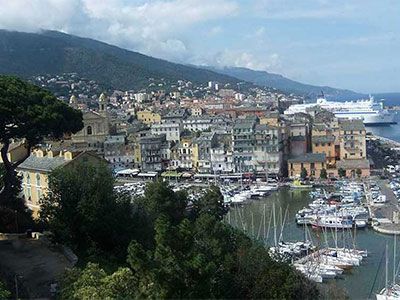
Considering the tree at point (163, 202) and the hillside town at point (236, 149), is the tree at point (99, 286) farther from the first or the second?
the hillside town at point (236, 149)

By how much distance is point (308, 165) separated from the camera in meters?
30.5

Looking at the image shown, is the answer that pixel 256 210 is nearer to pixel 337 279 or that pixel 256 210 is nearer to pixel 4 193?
pixel 337 279

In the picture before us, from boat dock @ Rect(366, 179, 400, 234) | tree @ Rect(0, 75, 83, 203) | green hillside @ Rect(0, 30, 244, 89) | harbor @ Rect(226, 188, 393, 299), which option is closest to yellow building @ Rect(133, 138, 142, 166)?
harbor @ Rect(226, 188, 393, 299)

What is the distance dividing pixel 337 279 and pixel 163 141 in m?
21.6

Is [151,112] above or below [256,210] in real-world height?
above

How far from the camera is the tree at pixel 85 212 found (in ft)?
34.0

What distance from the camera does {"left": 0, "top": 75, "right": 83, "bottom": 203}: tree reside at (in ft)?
32.0

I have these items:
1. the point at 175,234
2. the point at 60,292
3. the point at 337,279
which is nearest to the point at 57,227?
the point at 60,292

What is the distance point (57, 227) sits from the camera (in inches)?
408

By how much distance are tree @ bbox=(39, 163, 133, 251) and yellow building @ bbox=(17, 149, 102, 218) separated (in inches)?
182

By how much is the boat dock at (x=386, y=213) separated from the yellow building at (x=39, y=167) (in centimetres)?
1125

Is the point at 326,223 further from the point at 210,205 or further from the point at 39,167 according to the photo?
the point at 39,167

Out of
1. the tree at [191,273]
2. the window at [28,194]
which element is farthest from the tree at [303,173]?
the tree at [191,273]

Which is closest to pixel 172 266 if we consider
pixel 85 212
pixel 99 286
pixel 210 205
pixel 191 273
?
pixel 191 273
